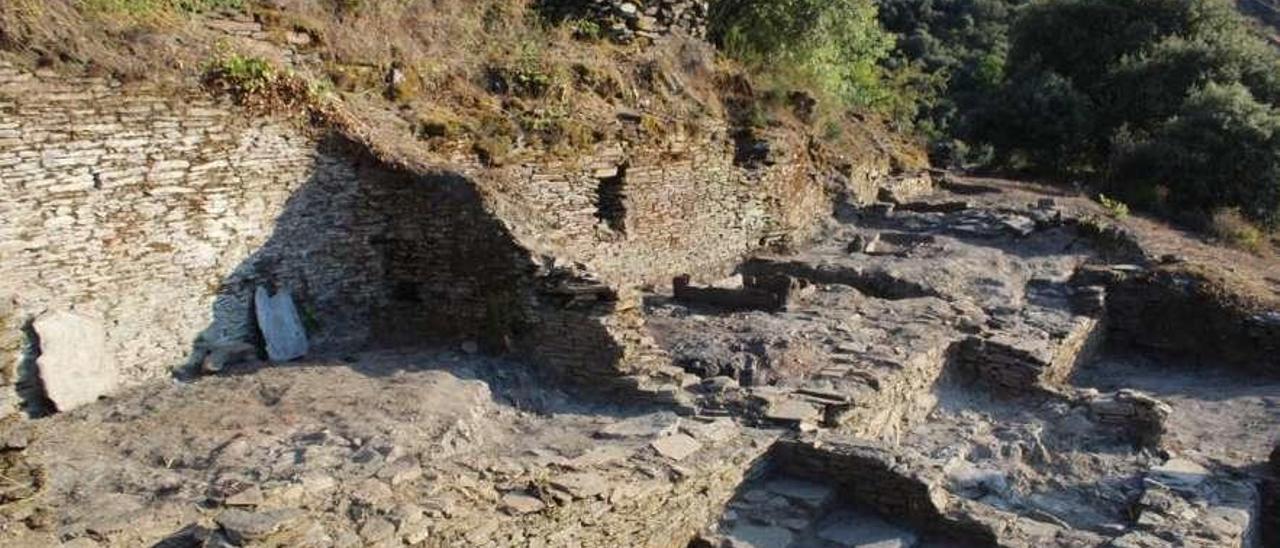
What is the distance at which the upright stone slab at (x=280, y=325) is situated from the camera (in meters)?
8.91

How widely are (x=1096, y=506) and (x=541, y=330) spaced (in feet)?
15.9

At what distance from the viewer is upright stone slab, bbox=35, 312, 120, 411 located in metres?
7.49

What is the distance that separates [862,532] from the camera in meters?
6.99

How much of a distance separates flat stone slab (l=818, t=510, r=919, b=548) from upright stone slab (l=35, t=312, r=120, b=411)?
5645 mm

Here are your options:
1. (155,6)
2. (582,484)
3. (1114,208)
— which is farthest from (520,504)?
(1114,208)

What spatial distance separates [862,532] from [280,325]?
5.39 meters

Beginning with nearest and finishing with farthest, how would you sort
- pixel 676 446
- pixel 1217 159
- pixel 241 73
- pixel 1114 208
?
pixel 676 446, pixel 241 73, pixel 1114 208, pixel 1217 159

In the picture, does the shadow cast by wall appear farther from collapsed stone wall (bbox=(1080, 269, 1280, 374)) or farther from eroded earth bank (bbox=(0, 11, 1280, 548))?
collapsed stone wall (bbox=(1080, 269, 1280, 374))

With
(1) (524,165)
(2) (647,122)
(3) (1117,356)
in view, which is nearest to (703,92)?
(2) (647,122)

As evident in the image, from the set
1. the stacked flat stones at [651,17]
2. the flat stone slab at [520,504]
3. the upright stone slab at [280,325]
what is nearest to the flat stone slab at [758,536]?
the flat stone slab at [520,504]

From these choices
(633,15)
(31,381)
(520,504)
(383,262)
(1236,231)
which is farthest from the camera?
(1236,231)

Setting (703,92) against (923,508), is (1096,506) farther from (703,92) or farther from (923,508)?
(703,92)

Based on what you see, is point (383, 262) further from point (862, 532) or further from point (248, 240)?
point (862, 532)

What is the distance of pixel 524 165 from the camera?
36.3 feet
